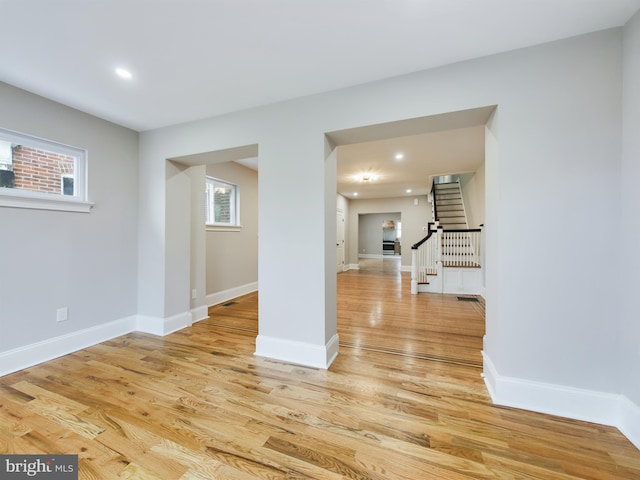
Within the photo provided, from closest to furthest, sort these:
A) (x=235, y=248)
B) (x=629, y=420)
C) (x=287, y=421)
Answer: (x=629, y=420) → (x=287, y=421) → (x=235, y=248)

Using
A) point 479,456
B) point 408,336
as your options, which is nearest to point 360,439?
point 479,456

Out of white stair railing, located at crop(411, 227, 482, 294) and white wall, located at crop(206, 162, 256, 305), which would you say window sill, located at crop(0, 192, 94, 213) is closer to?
white wall, located at crop(206, 162, 256, 305)

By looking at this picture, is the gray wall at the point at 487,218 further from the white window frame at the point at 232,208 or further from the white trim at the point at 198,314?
the white window frame at the point at 232,208

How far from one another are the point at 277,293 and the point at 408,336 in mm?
1660

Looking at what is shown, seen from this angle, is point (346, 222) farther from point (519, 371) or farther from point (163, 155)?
point (519, 371)

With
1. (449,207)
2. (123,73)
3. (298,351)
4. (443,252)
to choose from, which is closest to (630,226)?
(298,351)

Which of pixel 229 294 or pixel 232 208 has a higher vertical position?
pixel 232 208

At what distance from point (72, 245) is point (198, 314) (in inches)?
63.1

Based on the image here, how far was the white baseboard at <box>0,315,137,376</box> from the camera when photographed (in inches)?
85.1

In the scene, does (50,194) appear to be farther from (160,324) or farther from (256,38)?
(256,38)

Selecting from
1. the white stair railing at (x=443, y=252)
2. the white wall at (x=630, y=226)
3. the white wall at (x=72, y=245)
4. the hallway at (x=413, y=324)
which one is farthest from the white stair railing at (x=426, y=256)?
the white wall at (x=72, y=245)

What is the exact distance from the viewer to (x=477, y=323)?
11.0 feet

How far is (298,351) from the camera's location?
7.63 feet

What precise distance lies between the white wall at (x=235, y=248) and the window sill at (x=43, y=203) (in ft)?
5.62
